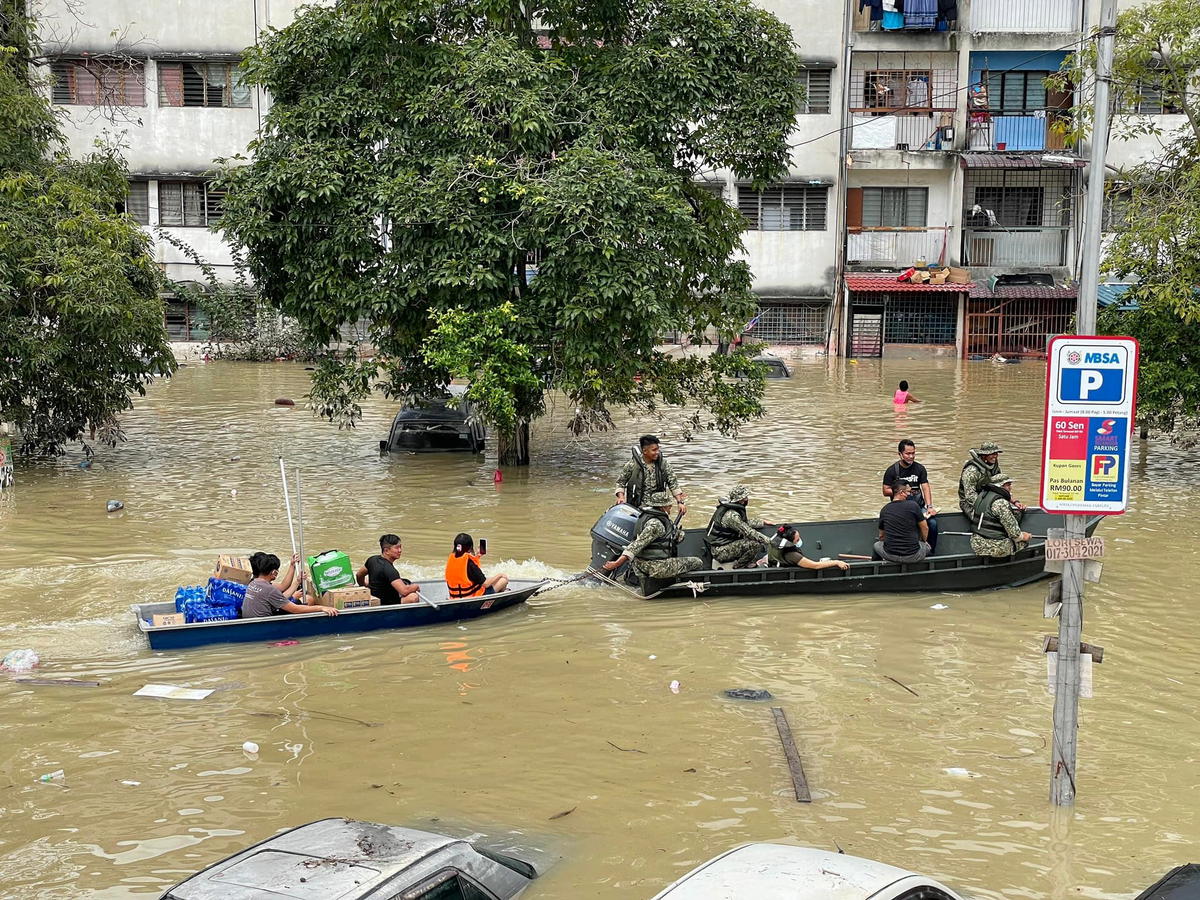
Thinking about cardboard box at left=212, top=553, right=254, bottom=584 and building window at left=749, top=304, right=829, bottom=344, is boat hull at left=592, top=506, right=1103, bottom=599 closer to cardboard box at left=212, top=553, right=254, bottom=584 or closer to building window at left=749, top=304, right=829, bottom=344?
cardboard box at left=212, top=553, right=254, bottom=584

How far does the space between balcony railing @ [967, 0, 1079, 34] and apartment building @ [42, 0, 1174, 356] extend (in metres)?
0.04

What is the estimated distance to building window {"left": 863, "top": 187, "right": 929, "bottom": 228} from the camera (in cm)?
4222

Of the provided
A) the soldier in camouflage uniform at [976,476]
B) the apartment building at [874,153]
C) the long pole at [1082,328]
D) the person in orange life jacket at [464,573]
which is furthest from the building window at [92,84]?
the long pole at [1082,328]

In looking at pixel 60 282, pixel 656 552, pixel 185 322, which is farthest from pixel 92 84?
pixel 656 552

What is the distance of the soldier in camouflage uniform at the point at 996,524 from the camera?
47.4 feet

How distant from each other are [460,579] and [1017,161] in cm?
3218

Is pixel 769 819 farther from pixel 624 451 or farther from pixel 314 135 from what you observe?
pixel 624 451

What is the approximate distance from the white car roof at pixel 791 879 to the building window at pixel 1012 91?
39.7m

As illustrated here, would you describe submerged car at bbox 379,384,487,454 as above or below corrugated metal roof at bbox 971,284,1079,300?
below

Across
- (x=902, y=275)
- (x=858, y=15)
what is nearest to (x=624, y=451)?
(x=902, y=275)

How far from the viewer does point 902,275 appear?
41.4m

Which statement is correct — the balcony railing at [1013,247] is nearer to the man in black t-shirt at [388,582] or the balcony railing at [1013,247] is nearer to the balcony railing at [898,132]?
the balcony railing at [898,132]

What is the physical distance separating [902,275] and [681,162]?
831 inches

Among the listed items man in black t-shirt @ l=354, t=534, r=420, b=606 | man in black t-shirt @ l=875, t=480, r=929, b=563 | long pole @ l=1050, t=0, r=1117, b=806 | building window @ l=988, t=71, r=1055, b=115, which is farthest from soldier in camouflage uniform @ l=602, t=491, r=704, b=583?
building window @ l=988, t=71, r=1055, b=115
